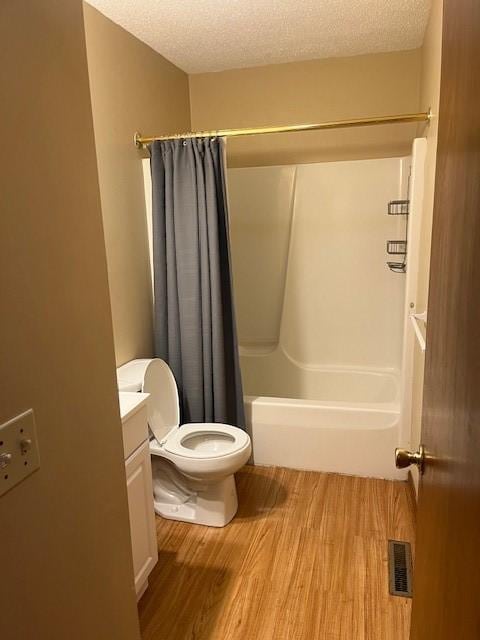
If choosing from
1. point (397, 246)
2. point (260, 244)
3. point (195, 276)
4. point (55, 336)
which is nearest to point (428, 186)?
point (397, 246)

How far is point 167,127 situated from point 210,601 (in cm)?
261

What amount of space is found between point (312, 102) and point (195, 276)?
1.59 m

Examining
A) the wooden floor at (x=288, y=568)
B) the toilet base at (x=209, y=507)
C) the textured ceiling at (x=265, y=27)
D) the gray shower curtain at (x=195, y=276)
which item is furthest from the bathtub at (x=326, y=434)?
the textured ceiling at (x=265, y=27)

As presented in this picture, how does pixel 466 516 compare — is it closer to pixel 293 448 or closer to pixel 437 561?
pixel 437 561

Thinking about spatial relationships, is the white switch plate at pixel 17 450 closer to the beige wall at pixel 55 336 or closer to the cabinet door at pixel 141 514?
the beige wall at pixel 55 336

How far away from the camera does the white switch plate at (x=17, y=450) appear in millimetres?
807

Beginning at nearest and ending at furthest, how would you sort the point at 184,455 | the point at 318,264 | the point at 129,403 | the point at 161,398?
the point at 129,403 → the point at 184,455 → the point at 161,398 → the point at 318,264

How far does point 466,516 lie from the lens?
2.24ft

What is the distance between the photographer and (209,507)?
2.37 metres

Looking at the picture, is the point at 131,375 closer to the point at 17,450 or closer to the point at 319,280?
the point at 17,450

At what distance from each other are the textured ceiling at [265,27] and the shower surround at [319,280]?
700 millimetres

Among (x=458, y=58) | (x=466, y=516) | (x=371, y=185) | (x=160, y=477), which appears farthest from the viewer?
(x=371, y=185)

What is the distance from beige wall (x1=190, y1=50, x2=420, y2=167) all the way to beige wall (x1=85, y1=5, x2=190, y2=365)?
598mm

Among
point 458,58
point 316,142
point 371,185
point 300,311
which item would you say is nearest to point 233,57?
point 316,142
